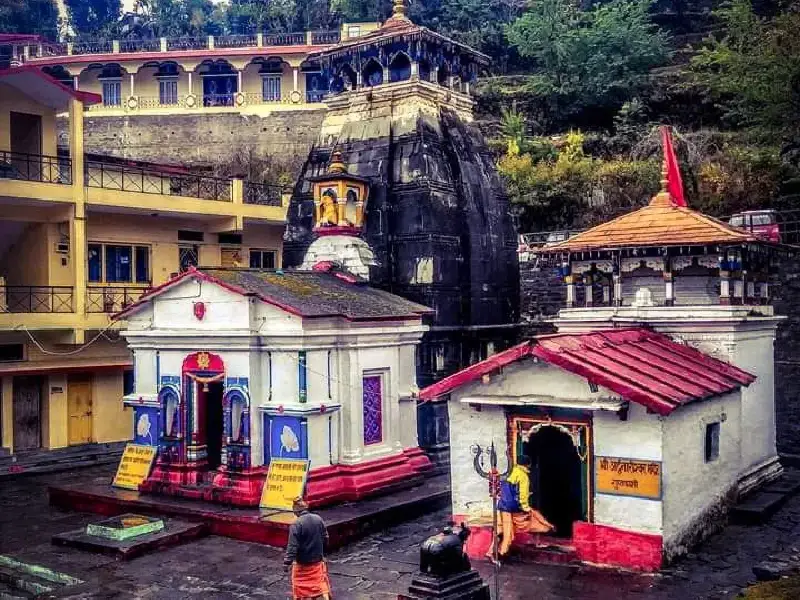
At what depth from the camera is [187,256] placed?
26.5m

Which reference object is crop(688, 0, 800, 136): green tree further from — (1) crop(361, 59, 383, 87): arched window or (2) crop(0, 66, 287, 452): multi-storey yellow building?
(2) crop(0, 66, 287, 452): multi-storey yellow building

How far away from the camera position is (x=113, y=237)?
79.8ft

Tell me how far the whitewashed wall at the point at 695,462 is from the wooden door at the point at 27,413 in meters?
17.2

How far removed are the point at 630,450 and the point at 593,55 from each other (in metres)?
28.2

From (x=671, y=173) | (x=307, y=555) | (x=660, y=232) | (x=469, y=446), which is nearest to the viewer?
(x=307, y=555)

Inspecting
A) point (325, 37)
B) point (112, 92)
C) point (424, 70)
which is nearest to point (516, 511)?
point (424, 70)

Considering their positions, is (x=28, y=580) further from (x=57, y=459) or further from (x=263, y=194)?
(x=263, y=194)

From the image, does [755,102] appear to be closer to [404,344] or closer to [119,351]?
[404,344]

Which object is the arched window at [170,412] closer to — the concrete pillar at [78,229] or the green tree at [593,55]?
the concrete pillar at [78,229]

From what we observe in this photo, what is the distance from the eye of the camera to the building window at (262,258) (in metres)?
28.8

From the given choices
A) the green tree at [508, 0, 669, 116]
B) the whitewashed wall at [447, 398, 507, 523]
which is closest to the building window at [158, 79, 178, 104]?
the green tree at [508, 0, 669, 116]

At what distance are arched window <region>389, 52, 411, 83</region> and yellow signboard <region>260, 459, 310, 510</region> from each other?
10.2 meters

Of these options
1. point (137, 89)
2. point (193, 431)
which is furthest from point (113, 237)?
point (137, 89)

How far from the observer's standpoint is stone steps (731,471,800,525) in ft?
46.1
